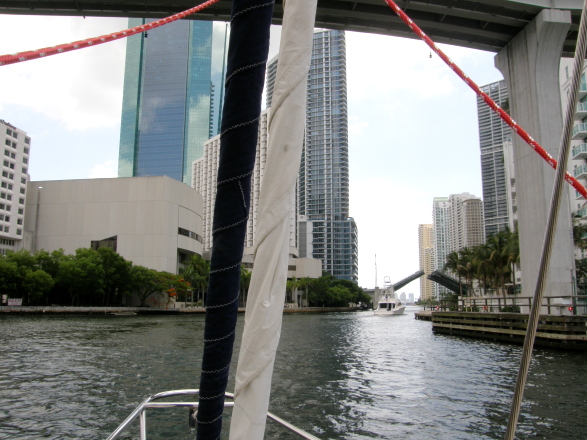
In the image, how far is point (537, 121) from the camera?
20.1 m

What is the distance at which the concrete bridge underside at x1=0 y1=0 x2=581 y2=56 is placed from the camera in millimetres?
20484

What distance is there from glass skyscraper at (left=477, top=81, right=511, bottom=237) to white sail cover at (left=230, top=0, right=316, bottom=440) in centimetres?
10422

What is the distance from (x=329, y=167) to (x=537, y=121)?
152 m

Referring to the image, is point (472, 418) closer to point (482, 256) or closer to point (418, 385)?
point (418, 385)

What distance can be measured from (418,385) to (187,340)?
1333cm

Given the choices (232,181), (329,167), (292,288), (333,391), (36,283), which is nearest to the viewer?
(232,181)

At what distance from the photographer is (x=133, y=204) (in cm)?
7812

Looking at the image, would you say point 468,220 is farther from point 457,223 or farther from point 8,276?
point 8,276

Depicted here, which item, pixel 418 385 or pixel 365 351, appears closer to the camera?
pixel 418 385

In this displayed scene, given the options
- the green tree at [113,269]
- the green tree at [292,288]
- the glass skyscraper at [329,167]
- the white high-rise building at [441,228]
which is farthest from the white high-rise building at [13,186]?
the white high-rise building at [441,228]

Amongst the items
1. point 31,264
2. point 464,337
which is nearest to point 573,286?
point 464,337

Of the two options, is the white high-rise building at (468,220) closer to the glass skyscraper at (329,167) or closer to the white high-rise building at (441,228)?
the white high-rise building at (441,228)

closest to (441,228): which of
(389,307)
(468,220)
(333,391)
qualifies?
(468,220)

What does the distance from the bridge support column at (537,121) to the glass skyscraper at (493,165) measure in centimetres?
8224
